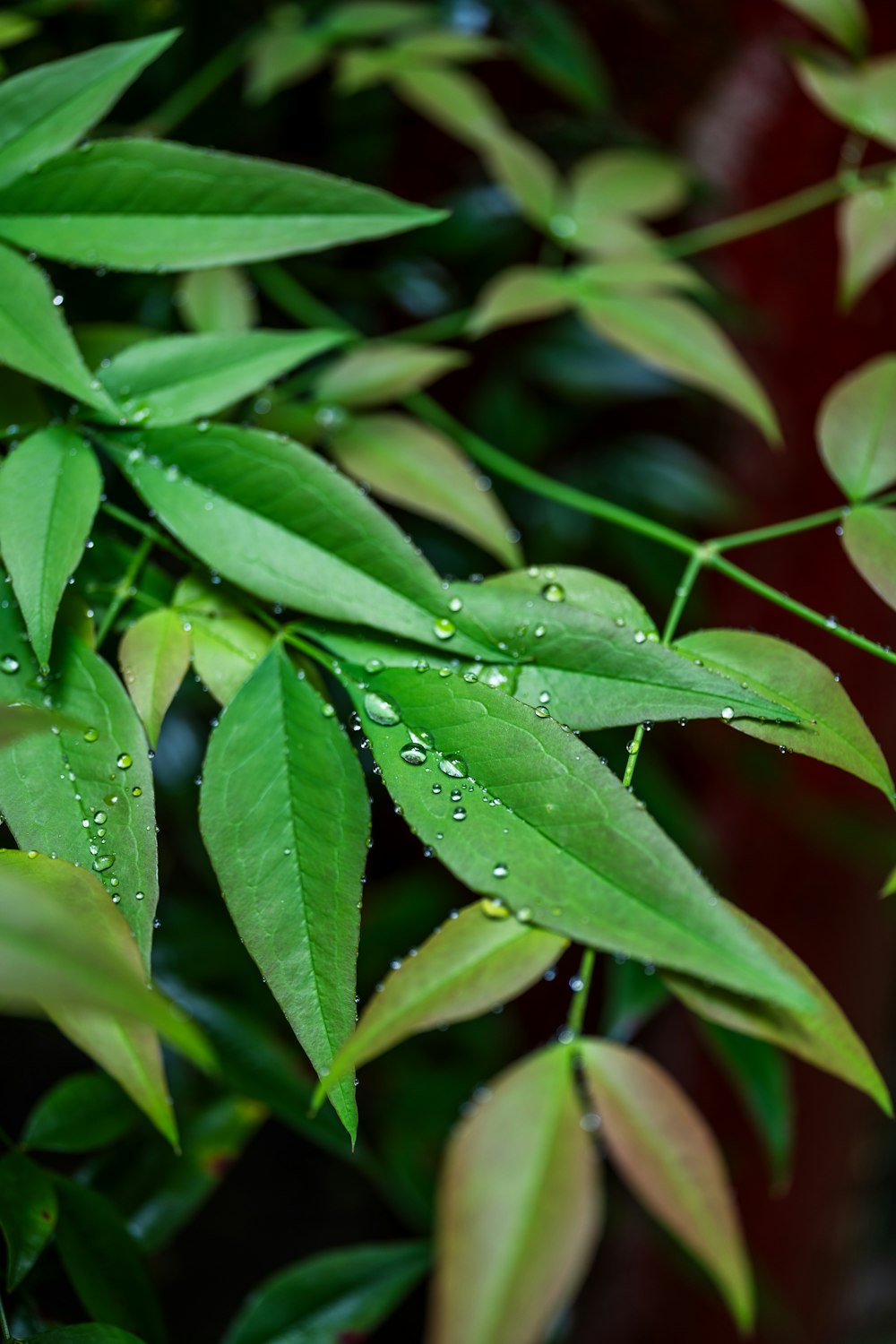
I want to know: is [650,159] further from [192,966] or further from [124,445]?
[192,966]

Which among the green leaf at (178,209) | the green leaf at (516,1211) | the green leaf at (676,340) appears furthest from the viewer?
the green leaf at (676,340)

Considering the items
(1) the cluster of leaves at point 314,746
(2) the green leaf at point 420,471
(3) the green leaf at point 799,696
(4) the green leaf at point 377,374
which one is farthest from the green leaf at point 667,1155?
(4) the green leaf at point 377,374

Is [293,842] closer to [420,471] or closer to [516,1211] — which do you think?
[516,1211]

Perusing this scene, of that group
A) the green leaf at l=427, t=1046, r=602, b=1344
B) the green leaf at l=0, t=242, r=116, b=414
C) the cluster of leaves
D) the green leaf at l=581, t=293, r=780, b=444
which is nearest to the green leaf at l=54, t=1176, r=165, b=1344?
the cluster of leaves

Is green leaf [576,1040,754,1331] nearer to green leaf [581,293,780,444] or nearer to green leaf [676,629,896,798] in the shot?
green leaf [676,629,896,798]

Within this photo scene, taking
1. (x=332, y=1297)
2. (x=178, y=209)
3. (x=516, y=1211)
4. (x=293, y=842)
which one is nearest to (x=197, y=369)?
(x=178, y=209)

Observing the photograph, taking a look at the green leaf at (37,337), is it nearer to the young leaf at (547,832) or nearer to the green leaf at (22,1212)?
the young leaf at (547,832)
